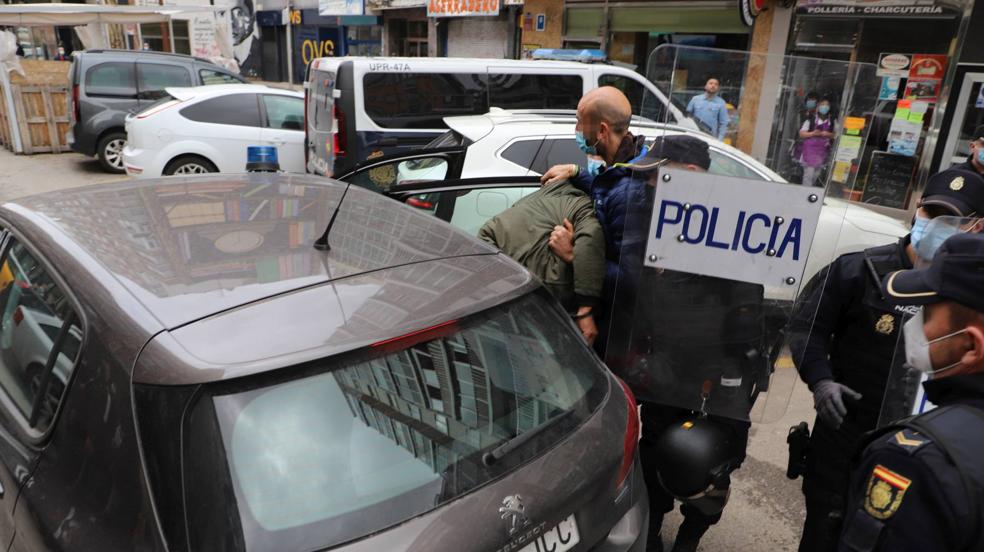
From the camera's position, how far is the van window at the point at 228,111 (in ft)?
30.6

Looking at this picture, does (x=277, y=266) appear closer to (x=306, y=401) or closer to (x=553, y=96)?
(x=306, y=401)

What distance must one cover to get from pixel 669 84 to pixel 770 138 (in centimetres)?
40

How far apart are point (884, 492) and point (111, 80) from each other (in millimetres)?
12841

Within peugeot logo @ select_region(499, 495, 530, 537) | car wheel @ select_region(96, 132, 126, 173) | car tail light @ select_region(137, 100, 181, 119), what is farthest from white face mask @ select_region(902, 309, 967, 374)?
car wheel @ select_region(96, 132, 126, 173)

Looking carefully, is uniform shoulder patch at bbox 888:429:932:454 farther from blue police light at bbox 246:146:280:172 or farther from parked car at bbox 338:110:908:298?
blue police light at bbox 246:146:280:172

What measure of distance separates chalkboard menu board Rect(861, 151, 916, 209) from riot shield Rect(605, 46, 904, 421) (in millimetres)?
7903

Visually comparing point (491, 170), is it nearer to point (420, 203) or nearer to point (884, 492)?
point (420, 203)

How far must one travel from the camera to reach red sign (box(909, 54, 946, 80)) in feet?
29.2

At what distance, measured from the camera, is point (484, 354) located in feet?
6.38

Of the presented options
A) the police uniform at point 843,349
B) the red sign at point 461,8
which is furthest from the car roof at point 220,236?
the red sign at point 461,8

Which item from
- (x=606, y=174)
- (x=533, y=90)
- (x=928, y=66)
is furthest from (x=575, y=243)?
(x=928, y=66)

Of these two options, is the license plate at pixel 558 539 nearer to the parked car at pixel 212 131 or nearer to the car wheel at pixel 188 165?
the parked car at pixel 212 131

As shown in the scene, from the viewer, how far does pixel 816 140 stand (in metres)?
2.15

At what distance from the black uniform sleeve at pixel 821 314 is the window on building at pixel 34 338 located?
7.72ft
